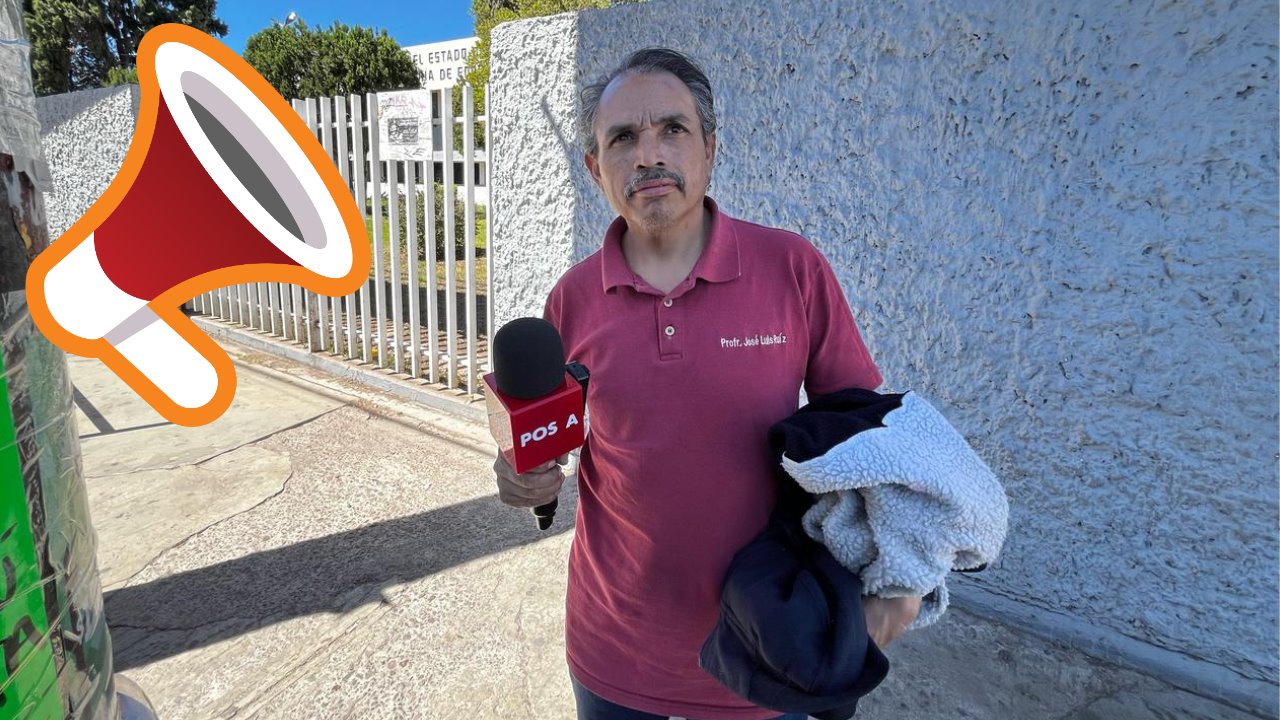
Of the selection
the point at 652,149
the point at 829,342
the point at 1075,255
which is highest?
the point at 652,149

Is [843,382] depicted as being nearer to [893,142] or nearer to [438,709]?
[893,142]

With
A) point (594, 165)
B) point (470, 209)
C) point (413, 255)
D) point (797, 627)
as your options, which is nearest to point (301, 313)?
point (413, 255)

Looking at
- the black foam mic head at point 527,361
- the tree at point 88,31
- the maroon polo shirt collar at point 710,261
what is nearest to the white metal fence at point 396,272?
the maroon polo shirt collar at point 710,261

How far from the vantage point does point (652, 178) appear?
1.27 metres

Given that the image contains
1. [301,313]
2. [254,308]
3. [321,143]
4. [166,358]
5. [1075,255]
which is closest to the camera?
[166,358]

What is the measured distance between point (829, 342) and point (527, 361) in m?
0.59

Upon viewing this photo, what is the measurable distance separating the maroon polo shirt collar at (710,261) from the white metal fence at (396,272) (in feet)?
8.62

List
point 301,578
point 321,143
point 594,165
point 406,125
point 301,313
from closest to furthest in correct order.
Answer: point 594,165 → point 301,578 → point 406,125 → point 321,143 → point 301,313

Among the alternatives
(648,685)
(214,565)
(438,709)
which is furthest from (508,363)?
(214,565)

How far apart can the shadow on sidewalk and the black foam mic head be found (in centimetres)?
200

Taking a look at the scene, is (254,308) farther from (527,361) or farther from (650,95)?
(527,361)

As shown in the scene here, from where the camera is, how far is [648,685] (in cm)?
131

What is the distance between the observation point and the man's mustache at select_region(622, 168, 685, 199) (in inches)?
49.8

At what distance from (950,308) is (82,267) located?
2.31 meters
